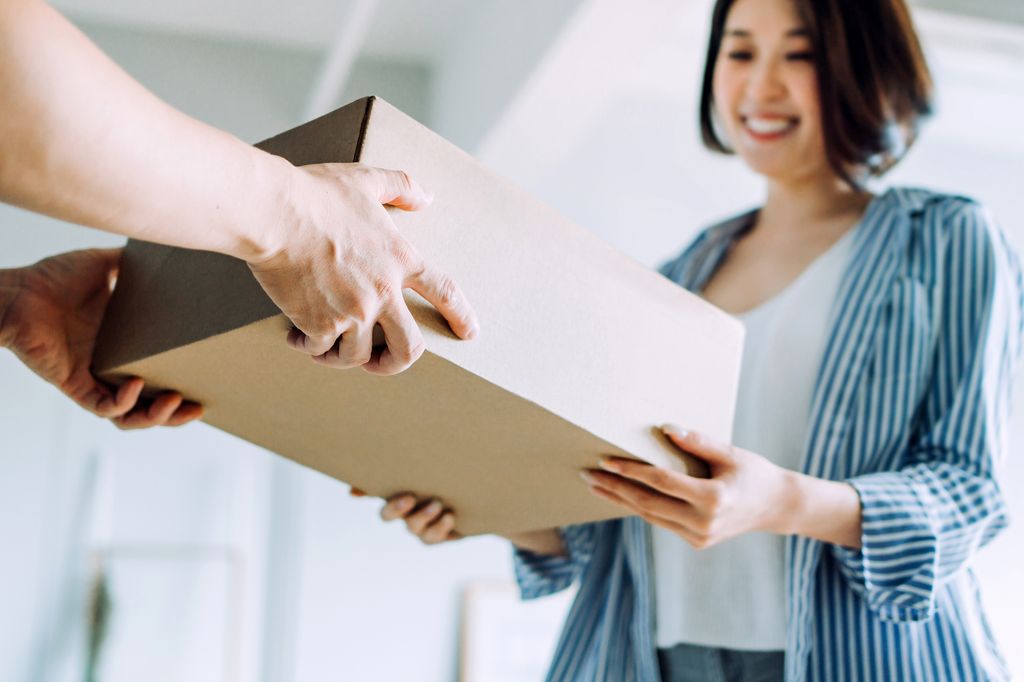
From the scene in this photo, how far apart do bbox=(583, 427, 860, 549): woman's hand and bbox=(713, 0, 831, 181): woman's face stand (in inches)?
18.1

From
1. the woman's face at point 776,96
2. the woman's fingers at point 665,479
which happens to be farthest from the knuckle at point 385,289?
the woman's face at point 776,96

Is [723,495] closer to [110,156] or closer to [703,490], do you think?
[703,490]

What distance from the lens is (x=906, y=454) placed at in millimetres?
1096

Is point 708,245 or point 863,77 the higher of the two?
point 863,77

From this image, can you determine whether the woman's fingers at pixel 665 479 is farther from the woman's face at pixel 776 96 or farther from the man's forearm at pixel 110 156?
the woman's face at pixel 776 96

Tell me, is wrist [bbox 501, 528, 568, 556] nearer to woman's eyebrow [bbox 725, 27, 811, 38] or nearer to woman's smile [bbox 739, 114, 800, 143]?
woman's smile [bbox 739, 114, 800, 143]

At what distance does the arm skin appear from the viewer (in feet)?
1.69

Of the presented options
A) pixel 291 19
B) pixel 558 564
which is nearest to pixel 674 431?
pixel 558 564

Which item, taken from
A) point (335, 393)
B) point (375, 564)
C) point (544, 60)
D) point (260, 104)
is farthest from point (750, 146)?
point (260, 104)

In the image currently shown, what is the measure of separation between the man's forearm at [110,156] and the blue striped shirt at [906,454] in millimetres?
648

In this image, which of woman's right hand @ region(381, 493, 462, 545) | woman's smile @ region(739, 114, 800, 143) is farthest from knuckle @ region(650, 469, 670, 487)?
woman's smile @ region(739, 114, 800, 143)

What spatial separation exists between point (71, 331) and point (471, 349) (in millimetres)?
396

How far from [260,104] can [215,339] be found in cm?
277

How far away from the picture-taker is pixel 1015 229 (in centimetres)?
358
